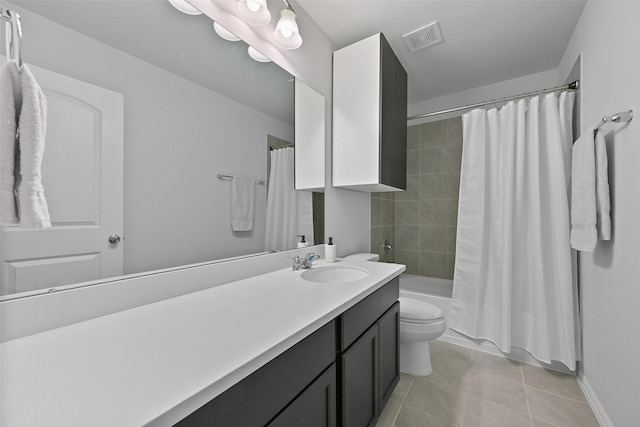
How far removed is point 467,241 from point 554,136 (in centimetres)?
95

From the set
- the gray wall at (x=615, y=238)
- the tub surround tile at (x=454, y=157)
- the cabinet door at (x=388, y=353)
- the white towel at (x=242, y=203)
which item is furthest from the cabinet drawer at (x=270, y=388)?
the tub surround tile at (x=454, y=157)

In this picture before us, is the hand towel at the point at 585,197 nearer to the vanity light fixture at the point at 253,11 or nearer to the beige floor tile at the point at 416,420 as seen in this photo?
the beige floor tile at the point at 416,420

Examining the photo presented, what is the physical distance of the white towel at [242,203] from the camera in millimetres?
1213

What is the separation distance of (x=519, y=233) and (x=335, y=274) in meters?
1.52

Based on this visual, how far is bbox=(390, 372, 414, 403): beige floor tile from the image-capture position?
1.55 metres

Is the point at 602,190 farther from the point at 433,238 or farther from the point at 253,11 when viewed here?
the point at 253,11

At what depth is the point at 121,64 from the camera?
0.82 m

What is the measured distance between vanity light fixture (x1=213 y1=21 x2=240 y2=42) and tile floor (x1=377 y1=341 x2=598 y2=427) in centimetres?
208

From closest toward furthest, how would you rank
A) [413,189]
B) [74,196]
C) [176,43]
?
[74,196]
[176,43]
[413,189]

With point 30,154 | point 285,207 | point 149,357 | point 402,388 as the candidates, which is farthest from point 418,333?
point 30,154

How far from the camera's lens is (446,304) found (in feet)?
7.33

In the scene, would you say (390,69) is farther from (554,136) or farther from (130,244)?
(130,244)

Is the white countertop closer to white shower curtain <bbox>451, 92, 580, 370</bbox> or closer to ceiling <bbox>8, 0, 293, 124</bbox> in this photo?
ceiling <bbox>8, 0, 293, 124</bbox>

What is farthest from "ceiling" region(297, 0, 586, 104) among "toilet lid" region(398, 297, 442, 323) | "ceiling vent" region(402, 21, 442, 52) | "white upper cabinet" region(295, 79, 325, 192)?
"toilet lid" region(398, 297, 442, 323)
